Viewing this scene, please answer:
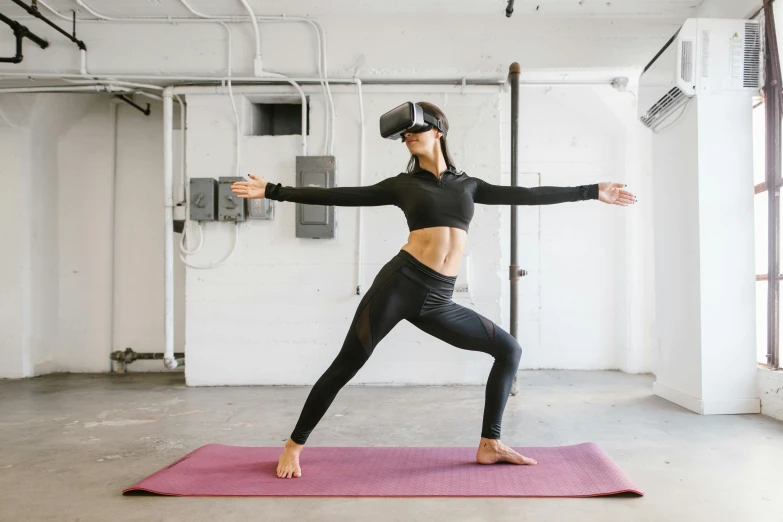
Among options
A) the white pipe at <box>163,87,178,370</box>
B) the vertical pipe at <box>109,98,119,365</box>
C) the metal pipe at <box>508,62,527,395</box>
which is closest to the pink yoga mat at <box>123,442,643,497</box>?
the metal pipe at <box>508,62,527,395</box>

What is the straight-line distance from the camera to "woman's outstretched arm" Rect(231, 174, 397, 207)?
2.44 meters

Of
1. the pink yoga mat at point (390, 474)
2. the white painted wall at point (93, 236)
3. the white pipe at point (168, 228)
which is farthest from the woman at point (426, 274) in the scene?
the white painted wall at point (93, 236)

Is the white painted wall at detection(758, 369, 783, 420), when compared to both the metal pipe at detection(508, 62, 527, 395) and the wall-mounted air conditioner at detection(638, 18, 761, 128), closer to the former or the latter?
the metal pipe at detection(508, 62, 527, 395)

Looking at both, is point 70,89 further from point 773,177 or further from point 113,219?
point 773,177

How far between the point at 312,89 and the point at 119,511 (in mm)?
3839

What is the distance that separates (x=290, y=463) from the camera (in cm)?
238

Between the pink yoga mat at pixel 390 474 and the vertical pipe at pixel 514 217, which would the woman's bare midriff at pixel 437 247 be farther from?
the vertical pipe at pixel 514 217

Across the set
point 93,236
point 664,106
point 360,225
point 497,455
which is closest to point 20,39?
point 93,236

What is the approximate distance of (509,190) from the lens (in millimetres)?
2623

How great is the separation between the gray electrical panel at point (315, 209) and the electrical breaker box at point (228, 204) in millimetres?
541

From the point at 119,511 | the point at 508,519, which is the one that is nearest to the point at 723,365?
the point at 508,519

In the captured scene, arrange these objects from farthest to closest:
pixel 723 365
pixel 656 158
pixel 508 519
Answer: pixel 656 158 → pixel 723 365 → pixel 508 519

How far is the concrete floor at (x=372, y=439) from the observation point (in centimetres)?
201

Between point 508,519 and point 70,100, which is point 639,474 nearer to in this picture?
point 508,519
